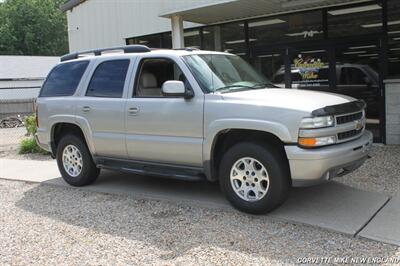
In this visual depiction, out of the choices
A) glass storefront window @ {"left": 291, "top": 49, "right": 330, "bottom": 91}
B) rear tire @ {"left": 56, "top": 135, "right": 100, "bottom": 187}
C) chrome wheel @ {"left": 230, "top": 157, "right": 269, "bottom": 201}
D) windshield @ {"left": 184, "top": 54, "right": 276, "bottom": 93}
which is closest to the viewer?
chrome wheel @ {"left": 230, "top": 157, "right": 269, "bottom": 201}

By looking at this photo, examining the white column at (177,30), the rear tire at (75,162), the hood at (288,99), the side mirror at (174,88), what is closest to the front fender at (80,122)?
the rear tire at (75,162)

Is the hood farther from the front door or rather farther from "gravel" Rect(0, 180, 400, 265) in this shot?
"gravel" Rect(0, 180, 400, 265)

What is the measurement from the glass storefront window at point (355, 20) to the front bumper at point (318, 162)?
5.05 meters

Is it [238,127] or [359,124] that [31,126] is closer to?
[238,127]

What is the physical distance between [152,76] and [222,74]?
109cm

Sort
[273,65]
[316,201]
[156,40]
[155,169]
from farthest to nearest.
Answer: [156,40] < [273,65] < [155,169] < [316,201]

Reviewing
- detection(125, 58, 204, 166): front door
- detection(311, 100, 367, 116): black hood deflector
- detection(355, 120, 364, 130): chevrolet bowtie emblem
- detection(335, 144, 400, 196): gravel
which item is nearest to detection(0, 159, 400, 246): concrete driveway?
detection(335, 144, 400, 196): gravel

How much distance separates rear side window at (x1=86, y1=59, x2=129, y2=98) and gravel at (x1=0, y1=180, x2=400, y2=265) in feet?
5.10

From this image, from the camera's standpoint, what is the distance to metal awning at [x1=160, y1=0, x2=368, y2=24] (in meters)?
9.76

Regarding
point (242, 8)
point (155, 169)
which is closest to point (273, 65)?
point (242, 8)

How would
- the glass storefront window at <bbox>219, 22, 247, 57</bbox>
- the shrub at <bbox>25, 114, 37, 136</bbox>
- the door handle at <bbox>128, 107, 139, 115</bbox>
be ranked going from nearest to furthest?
the door handle at <bbox>128, 107, 139, 115</bbox> < the glass storefront window at <bbox>219, 22, 247, 57</bbox> < the shrub at <bbox>25, 114, 37, 136</bbox>

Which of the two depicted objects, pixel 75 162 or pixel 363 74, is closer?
pixel 75 162

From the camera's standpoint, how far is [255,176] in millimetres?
5551

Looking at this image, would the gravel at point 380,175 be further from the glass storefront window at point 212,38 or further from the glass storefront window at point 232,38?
the glass storefront window at point 212,38
